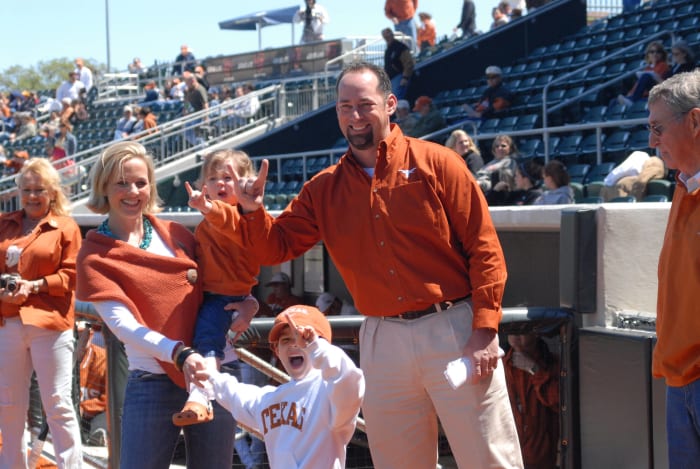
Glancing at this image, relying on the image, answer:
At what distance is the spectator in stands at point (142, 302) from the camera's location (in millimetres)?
3523

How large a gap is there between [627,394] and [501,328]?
23.9 inches

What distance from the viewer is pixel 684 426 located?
10.1 feet

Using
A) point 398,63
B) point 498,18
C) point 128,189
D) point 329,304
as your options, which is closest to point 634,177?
point 329,304

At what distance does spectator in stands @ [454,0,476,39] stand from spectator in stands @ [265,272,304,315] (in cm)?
1215

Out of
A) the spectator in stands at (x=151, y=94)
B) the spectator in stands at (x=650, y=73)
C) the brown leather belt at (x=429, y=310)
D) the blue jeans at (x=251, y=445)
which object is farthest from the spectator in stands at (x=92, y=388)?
the spectator in stands at (x=151, y=94)

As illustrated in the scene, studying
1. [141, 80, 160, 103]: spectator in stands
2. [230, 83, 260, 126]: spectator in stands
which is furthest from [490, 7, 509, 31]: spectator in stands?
[141, 80, 160, 103]: spectator in stands

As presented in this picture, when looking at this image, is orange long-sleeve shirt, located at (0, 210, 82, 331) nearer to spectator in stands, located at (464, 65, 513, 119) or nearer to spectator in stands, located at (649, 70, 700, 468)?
spectator in stands, located at (649, 70, 700, 468)

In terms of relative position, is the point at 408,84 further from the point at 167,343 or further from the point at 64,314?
the point at 167,343

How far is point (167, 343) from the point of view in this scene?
341 centimetres

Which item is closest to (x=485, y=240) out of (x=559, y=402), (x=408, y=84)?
(x=559, y=402)

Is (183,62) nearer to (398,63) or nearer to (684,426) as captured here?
(398,63)

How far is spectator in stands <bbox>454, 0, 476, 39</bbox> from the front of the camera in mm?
19844

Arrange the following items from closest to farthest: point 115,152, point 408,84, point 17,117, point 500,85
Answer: point 115,152, point 500,85, point 408,84, point 17,117

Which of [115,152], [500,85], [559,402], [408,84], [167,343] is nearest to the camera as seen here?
[167,343]
